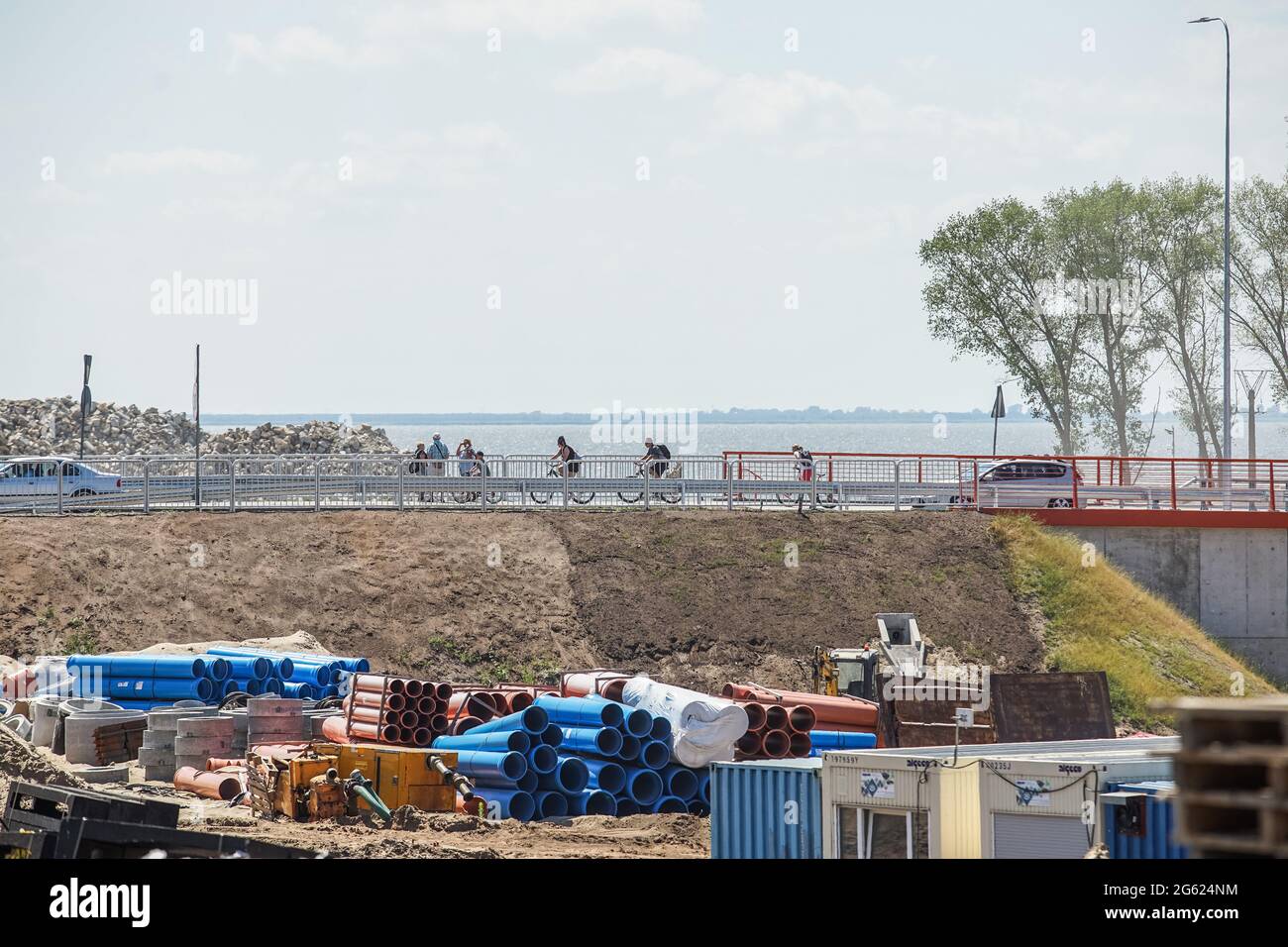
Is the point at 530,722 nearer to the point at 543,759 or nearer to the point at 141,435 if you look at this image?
the point at 543,759

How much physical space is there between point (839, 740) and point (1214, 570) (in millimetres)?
16123

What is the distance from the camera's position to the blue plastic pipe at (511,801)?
1861 centimetres

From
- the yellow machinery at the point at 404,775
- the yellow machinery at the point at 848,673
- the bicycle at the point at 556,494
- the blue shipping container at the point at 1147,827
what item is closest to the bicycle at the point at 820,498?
the bicycle at the point at 556,494

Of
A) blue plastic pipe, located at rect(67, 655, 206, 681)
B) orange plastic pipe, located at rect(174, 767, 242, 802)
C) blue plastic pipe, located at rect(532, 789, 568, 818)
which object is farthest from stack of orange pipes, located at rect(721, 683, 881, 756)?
blue plastic pipe, located at rect(67, 655, 206, 681)

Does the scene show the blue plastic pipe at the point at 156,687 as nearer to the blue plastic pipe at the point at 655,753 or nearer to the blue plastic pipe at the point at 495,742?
the blue plastic pipe at the point at 495,742

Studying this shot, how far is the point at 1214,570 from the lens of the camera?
109 feet

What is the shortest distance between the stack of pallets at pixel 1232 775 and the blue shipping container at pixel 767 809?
29.1ft

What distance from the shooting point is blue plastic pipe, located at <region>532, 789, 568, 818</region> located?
1883 centimetres

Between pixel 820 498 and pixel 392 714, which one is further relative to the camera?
pixel 820 498

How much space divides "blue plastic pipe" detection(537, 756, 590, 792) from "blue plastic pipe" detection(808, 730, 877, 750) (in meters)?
3.40

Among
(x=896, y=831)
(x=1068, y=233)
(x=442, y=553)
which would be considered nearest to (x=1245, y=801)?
(x=896, y=831)

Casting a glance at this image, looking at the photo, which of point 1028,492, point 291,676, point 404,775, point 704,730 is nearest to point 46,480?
point 291,676

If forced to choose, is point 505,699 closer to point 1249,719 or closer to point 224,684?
point 224,684

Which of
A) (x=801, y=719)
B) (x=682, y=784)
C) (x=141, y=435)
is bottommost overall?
(x=682, y=784)
